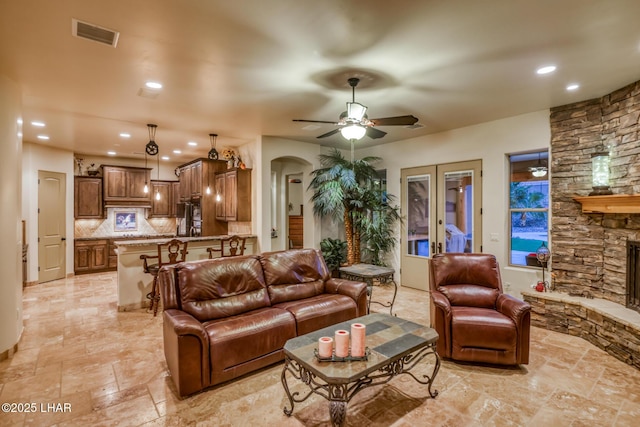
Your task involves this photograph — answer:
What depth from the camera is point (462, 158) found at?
17.7 ft

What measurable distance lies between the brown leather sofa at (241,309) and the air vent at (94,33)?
80.1 inches

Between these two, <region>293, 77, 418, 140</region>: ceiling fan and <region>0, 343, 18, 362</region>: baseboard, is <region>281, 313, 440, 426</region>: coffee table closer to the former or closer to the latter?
<region>293, 77, 418, 140</region>: ceiling fan

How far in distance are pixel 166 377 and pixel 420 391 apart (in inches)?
89.8

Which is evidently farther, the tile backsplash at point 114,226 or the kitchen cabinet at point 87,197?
the tile backsplash at point 114,226

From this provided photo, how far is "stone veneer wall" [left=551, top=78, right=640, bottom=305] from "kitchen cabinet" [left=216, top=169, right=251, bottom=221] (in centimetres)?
500

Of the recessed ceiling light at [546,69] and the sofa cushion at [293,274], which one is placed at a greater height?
the recessed ceiling light at [546,69]

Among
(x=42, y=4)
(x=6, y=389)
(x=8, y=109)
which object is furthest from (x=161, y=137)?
(x=6, y=389)

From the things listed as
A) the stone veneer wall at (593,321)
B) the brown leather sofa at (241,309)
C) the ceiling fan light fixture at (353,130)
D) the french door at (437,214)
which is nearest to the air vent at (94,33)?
the brown leather sofa at (241,309)

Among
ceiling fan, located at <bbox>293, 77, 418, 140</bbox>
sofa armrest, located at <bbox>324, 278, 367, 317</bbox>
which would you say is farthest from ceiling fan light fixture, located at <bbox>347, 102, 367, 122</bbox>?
sofa armrest, located at <bbox>324, 278, 367, 317</bbox>

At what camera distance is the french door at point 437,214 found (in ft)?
17.5

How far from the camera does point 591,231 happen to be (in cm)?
405

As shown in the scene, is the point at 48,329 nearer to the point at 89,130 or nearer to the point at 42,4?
the point at 89,130

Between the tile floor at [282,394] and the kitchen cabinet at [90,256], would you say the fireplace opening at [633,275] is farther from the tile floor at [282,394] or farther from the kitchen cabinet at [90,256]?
the kitchen cabinet at [90,256]

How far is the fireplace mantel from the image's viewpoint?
10.8 ft
